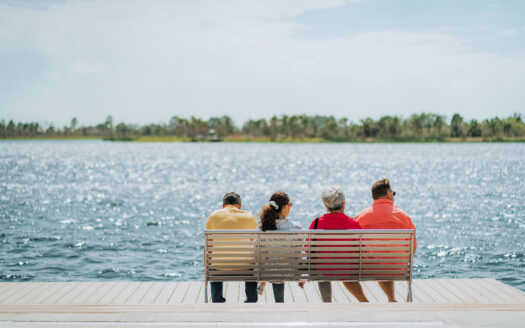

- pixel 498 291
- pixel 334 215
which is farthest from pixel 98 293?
pixel 498 291

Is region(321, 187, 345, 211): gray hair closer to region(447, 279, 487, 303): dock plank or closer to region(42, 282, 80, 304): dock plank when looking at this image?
region(447, 279, 487, 303): dock plank

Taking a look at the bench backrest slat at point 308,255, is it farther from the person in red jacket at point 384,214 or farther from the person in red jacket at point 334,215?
the person in red jacket at point 384,214

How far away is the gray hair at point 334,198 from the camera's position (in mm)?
5371

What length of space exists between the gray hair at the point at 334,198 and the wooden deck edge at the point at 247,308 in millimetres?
967

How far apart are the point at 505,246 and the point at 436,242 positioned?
6.03ft

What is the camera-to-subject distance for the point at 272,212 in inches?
215

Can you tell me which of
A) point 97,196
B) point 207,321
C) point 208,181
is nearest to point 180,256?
point 207,321

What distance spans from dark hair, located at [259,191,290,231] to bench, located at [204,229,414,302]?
4.1 inches

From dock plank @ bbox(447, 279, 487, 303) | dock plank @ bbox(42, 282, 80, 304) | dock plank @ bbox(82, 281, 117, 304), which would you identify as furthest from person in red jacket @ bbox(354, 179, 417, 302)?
dock plank @ bbox(42, 282, 80, 304)

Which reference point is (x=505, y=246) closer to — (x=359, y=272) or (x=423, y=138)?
(x=359, y=272)

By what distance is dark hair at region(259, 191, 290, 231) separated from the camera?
17.9ft

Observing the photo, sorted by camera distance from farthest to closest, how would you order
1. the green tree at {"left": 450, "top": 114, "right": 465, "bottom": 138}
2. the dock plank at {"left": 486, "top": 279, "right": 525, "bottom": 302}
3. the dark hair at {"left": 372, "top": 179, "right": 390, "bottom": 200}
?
the green tree at {"left": 450, "top": 114, "right": 465, "bottom": 138} → the dock plank at {"left": 486, "top": 279, "right": 525, "bottom": 302} → the dark hair at {"left": 372, "top": 179, "right": 390, "bottom": 200}

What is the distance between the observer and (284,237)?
214 inches

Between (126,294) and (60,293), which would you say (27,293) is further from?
(126,294)
